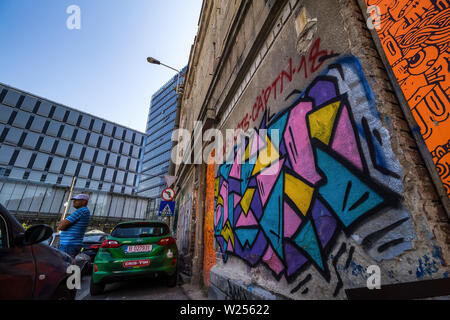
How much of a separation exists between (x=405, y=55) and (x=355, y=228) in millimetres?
1198

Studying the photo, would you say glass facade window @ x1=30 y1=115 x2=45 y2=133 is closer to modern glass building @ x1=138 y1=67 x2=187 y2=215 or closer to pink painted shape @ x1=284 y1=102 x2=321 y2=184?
modern glass building @ x1=138 y1=67 x2=187 y2=215

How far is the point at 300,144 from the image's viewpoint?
205cm

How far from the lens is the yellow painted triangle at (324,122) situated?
66.1 inches

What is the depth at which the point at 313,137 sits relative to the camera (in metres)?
1.86

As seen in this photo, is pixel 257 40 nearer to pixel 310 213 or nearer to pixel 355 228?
pixel 310 213

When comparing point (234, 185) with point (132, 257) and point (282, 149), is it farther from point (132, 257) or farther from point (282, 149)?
point (132, 257)

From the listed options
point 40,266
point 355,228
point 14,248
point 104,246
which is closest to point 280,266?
point 355,228

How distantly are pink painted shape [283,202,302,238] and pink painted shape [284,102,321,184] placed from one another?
398mm

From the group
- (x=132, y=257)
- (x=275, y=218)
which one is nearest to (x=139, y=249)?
(x=132, y=257)

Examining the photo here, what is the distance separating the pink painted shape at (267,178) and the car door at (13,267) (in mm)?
2417

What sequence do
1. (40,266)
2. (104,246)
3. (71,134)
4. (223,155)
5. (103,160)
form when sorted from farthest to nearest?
1. (103,160)
2. (71,134)
3. (223,155)
4. (104,246)
5. (40,266)

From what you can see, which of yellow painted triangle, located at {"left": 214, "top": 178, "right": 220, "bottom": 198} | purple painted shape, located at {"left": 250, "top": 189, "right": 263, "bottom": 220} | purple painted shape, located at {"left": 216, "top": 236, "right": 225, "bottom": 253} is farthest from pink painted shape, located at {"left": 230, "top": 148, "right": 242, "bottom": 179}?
purple painted shape, located at {"left": 216, "top": 236, "right": 225, "bottom": 253}

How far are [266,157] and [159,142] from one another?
205 ft

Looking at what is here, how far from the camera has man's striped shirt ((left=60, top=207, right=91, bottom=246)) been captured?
330 centimetres
